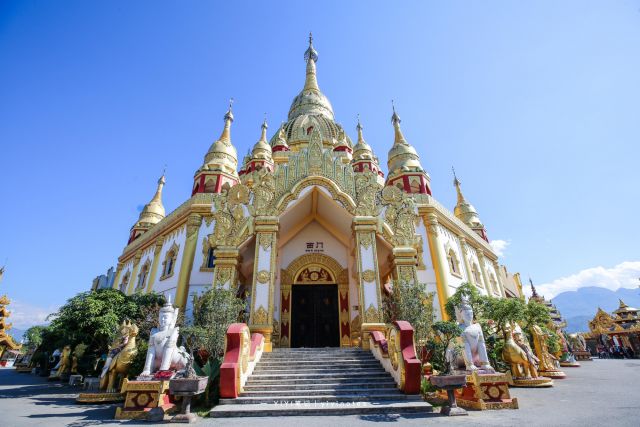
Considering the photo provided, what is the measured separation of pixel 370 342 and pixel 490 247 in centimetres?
2107

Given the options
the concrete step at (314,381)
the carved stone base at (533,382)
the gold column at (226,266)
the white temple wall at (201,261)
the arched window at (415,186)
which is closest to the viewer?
the concrete step at (314,381)

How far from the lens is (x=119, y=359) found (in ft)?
28.4

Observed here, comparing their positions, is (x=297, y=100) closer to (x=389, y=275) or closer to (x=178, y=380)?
(x=389, y=275)

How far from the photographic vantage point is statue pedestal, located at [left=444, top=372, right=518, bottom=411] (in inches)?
265

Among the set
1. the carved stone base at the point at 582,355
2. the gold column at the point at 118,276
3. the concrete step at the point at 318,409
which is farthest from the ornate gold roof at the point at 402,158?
the gold column at the point at 118,276

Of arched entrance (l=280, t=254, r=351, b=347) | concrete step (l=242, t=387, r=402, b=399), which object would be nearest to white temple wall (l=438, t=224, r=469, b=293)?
arched entrance (l=280, t=254, r=351, b=347)

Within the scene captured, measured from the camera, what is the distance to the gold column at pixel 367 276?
1060 cm

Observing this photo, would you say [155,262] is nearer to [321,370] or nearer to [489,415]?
[321,370]

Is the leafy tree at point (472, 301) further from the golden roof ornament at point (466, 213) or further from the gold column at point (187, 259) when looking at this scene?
the golden roof ornament at point (466, 213)

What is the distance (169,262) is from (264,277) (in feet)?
31.9

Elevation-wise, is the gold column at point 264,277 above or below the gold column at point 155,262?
below

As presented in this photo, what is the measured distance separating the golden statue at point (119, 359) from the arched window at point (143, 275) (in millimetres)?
12044

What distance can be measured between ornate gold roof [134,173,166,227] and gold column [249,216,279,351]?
2060cm

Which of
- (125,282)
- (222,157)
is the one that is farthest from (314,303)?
(125,282)
